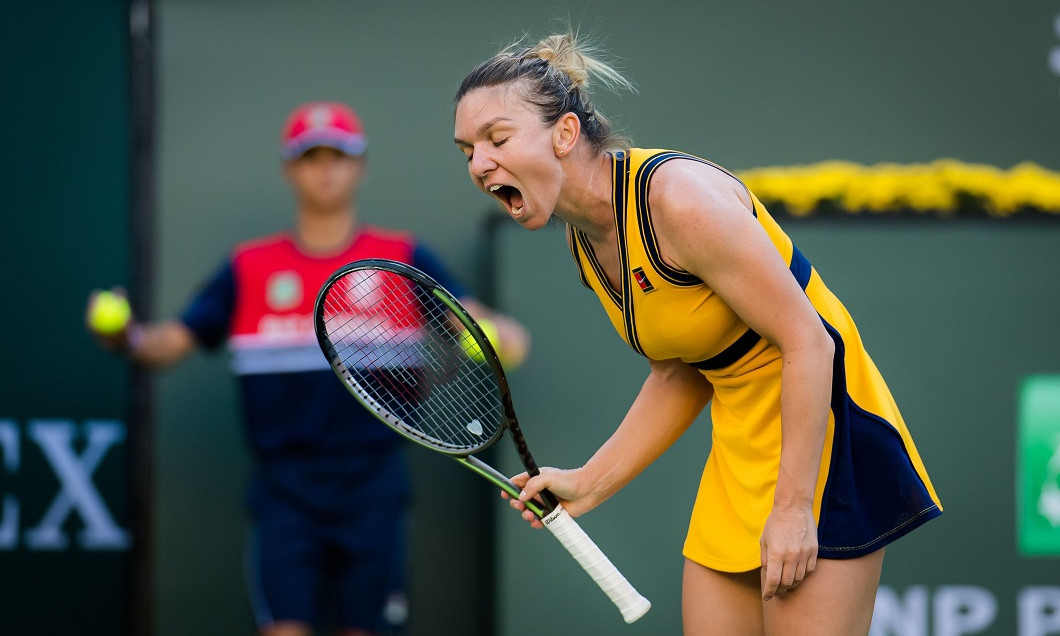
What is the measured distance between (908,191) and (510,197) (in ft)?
7.66

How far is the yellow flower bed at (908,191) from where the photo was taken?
13.8 ft

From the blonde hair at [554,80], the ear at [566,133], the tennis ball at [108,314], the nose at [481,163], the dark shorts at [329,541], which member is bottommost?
the dark shorts at [329,541]

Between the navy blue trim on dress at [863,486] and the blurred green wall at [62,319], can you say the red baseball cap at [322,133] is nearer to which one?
the blurred green wall at [62,319]

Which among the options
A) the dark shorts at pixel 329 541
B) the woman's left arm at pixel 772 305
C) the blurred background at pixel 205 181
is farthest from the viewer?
the blurred background at pixel 205 181

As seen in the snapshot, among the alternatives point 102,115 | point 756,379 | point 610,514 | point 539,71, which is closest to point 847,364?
point 756,379

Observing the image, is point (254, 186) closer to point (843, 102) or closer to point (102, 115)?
point (102, 115)

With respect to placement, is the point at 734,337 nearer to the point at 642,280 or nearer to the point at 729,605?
the point at 642,280

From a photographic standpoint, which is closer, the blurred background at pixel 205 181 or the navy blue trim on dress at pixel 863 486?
the navy blue trim on dress at pixel 863 486

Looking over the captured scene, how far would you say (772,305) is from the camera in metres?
2.10

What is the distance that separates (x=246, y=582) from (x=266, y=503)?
936 mm

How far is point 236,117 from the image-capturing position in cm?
468

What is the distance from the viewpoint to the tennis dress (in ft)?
7.22

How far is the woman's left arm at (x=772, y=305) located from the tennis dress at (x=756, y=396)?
0.20 feet

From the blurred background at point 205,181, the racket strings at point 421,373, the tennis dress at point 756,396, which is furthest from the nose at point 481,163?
the blurred background at point 205,181
